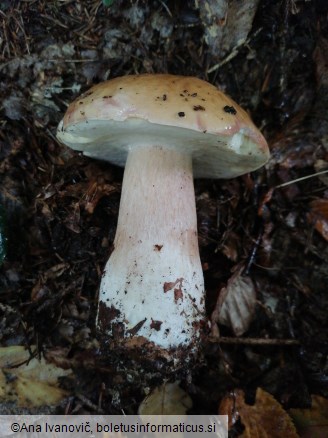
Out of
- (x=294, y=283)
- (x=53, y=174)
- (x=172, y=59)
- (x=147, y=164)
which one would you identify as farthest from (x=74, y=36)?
(x=294, y=283)

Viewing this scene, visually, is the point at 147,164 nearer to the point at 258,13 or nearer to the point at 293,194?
the point at 293,194

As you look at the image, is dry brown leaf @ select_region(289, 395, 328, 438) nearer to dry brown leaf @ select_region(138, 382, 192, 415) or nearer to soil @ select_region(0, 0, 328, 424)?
soil @ select_region(0, 0, 328, 424)

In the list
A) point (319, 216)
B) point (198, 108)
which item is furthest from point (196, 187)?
point (198, 108)

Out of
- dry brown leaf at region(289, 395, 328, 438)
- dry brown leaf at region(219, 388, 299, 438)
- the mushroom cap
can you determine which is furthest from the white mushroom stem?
dry brown leaf at region(289, 395, 328, 438)

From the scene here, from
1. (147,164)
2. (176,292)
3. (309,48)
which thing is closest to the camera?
(176,292)

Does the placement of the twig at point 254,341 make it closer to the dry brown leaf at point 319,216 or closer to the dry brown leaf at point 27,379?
the dry brown leaf at point 319,216

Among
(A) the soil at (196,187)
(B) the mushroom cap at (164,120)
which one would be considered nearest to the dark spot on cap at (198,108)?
(B) the mushroom cap at (164,120)

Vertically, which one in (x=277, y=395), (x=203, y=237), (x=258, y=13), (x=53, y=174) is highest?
(x=258, y=13)
